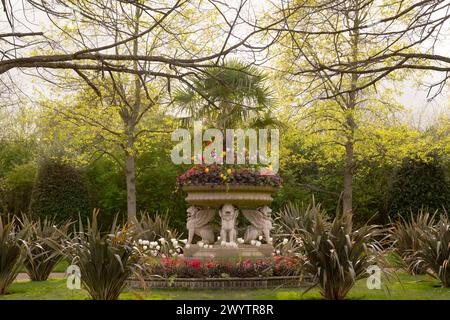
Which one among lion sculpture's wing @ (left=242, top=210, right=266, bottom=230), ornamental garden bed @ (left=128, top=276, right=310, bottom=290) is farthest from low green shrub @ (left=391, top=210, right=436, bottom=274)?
ornamental garden bed @ (left=128, top=276, right=310, bottom=290)

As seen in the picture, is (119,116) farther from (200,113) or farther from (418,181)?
(418,181)

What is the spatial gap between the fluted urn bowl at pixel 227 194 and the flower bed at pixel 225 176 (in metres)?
0.07

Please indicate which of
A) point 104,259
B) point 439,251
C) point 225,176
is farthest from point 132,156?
point 104,259

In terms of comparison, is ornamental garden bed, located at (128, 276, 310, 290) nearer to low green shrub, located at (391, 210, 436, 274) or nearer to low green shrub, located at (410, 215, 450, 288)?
low green shrub, located at (410, 215, 450, 288)

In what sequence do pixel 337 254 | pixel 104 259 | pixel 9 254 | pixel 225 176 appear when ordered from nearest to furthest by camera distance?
pixel 104 259, pixel 337 254, pixel 9 254, pixel 225 176

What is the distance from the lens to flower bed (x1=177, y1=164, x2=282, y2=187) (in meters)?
11.0

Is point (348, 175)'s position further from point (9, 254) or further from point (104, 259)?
point (104, 259)

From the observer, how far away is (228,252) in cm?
1112

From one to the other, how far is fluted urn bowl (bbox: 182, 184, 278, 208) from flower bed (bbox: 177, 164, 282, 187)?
0.24 feet

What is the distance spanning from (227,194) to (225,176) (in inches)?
15.6

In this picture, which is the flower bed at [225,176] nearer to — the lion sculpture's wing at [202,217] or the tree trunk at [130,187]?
the lion sculpture's wing at [202,217]

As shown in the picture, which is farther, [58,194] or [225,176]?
[58,194]

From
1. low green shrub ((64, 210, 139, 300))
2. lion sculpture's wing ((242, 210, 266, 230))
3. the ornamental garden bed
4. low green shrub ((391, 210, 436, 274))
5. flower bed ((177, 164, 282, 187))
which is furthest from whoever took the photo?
lion sculpture's wing ((242, 210, 266, 230))

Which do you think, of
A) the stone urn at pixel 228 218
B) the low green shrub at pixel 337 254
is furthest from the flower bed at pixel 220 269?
the low green shrub at pixel 337 254
